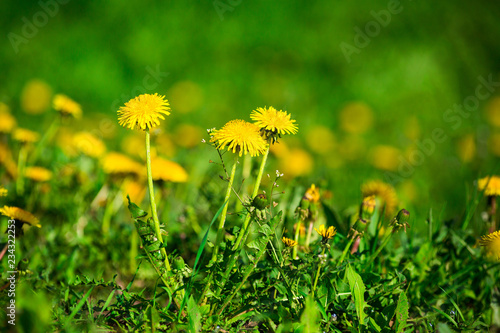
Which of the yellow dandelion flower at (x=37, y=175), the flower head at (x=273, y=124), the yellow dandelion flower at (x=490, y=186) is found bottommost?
the yellow dandelion flower at (x=490, y=186)

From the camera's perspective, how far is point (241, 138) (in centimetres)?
114

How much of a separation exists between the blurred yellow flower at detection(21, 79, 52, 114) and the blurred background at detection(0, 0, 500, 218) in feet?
0.03

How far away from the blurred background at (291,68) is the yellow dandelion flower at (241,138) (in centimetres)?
194

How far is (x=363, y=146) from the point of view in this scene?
3682 mm

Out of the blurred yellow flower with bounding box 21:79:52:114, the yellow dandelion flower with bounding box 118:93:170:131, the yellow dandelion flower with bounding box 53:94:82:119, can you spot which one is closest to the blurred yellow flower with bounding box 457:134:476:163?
the yellow dandelion flower with bounding box 118:93:170:131

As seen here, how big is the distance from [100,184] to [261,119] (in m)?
1.16

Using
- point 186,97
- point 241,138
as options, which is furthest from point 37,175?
point 186,97

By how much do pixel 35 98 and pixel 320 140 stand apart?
85.7 inches

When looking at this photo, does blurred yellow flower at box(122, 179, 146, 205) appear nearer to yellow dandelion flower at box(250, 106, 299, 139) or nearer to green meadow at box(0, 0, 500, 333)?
green meadow at box(0, 0, 500, 333)

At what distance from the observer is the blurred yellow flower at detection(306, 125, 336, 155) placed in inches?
138

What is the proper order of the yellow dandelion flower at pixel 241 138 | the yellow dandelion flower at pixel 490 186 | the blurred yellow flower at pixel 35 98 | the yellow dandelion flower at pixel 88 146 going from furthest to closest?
1. the blurred yellow flower at pixel 35 98
2. the yellow dandelion flower at pixel 88 146
3. the yellow dandelion flower at pixel 490 186
4. the yellow dandelion flower at pixel 241 138

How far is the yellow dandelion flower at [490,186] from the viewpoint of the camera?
160 centimetres

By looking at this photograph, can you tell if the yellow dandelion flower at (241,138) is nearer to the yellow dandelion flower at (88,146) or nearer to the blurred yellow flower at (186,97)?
the yellow dandelion flower at (88,146)

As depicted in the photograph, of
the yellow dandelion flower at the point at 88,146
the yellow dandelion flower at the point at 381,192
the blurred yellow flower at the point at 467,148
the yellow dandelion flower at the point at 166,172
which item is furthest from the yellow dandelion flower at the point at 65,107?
the blurred yellow flower at the point at 467,148
